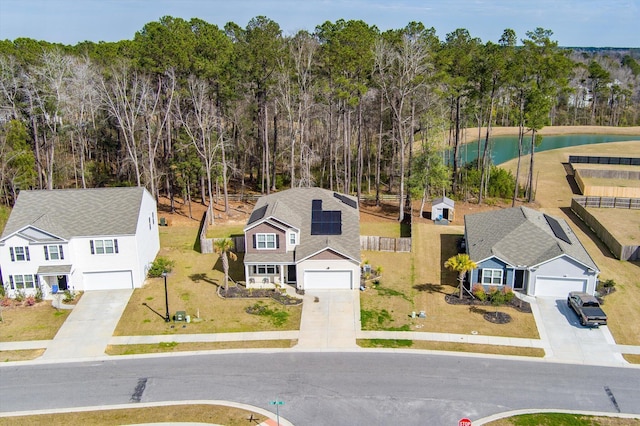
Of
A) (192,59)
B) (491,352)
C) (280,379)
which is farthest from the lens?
(192,59)

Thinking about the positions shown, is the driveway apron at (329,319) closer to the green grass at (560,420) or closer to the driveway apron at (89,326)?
the green grass at (560,420)

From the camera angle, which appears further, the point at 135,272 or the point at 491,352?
the point at 135,272

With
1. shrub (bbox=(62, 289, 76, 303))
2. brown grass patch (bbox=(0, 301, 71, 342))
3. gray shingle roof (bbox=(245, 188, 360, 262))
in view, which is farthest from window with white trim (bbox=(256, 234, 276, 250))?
brown grass patch (bbox=(0, 301, 71, 342))

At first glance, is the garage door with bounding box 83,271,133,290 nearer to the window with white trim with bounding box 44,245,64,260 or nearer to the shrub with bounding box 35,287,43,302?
the window with white trim with bounding box 44,245,64,260

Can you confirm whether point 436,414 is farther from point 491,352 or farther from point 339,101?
point 339,101

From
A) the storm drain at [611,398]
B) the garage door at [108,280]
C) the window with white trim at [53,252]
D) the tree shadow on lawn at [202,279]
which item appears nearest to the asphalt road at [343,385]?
the storm drain at [611,398]

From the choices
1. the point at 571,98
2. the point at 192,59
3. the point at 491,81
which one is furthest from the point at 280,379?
the point at 571,98
